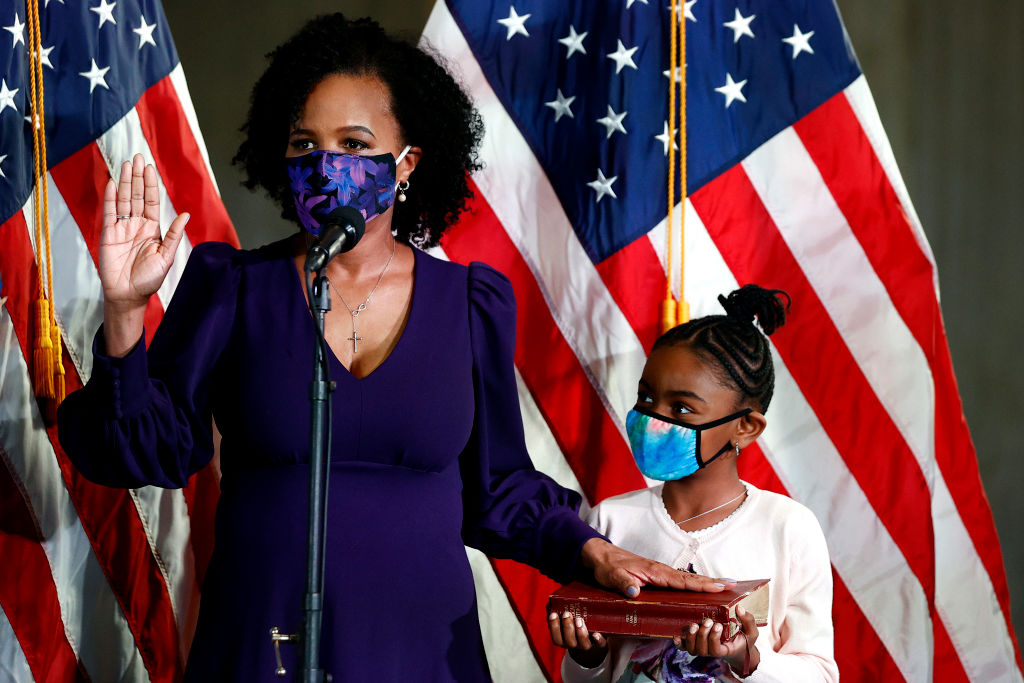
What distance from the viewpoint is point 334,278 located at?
5.90 ft

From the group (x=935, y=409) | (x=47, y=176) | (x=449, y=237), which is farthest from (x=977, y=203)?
(x=47, y=176)

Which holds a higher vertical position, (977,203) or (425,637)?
(977,203)

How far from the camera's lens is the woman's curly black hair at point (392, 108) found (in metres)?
1.85

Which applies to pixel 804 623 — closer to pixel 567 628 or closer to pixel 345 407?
pixel 567 628

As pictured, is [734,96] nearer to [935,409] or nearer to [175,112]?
[935,409]

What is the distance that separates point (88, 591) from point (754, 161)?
1793 millimetres

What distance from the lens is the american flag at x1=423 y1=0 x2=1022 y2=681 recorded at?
255 centimetres

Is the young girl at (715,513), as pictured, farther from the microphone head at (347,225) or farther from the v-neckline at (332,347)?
the microphone head at (347,225)

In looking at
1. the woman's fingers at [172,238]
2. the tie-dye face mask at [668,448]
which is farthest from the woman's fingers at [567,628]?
the woman's fingers at [172,238]

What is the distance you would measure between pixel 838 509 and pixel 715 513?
0.60 metres

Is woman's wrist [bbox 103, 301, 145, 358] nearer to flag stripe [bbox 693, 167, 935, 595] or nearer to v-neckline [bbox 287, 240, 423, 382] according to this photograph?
v-neckline [bbox 287, 240, 423, 382]

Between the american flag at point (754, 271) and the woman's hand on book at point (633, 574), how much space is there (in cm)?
92

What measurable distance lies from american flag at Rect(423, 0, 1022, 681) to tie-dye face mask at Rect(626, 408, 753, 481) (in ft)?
1.76

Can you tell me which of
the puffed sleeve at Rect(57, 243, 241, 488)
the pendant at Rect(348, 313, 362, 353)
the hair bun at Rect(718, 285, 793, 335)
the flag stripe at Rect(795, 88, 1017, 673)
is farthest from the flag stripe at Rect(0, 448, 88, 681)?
the flag stripe at Rect(795, 88, 1017, 673)
